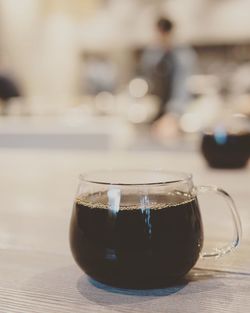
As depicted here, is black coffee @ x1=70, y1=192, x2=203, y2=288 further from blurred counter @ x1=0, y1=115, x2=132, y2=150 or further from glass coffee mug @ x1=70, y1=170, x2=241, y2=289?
blurred counter @ x1=0, y1=115, x2=132, y2=150

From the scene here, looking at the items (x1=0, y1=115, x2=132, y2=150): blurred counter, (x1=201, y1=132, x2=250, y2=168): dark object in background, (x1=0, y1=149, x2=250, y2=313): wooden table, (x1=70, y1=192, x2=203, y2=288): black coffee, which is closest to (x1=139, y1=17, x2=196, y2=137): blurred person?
(x1=0, y1=115, x2=132, y2=150): blurred counter

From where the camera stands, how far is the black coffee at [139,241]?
0.43 meters

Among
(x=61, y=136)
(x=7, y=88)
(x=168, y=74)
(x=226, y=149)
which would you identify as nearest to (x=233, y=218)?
(x=226, y=149)

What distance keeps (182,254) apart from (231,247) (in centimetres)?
6

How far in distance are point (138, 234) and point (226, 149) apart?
27.4 inches

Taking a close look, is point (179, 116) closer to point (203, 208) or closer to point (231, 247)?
point (203, 208)

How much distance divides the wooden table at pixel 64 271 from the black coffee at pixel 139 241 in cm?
2

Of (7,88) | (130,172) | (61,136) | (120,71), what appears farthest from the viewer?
(120,71)

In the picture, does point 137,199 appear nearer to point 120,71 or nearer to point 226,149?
point 226,149

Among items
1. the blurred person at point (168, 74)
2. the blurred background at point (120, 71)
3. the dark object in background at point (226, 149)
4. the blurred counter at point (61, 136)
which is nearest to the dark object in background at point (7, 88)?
the blurred background at point (120, 71)

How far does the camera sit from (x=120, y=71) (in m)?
6.54

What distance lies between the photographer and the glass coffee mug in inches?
17.1

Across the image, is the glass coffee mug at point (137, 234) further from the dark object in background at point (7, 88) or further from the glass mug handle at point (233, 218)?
the dark object in background at point (7, 88)

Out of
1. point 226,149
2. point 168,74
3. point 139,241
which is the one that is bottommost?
Answer: point 168,74
